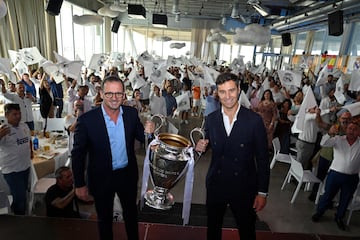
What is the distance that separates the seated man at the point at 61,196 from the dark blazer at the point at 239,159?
1.57m

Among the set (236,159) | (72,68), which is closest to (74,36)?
(72,68)

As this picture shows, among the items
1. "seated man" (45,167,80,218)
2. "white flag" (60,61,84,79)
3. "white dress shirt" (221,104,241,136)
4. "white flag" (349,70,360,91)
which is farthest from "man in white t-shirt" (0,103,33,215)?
"white flag" (349,70,360,91)

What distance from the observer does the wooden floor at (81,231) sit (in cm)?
→ 229

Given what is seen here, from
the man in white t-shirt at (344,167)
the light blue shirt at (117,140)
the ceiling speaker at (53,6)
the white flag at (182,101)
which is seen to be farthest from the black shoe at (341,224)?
the ceiling speaker at (53,6)

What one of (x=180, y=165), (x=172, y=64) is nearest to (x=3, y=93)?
(x=180, y=165)

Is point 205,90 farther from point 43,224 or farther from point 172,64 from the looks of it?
point 43,224

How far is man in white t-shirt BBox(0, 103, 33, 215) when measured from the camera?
114 inches

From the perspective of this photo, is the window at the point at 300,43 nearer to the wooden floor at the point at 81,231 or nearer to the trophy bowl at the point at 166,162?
the wooden floor at the point at 81,231

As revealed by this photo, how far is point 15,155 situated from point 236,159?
239 centimetres

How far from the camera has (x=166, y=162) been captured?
1.92 m

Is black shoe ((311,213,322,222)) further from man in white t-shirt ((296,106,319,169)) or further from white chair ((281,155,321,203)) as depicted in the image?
man in white t-shirt ((296,106,319,169))

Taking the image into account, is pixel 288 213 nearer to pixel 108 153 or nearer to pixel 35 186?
pixel 108 153

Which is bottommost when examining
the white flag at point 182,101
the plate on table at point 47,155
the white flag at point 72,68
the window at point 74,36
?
the plate on table at point 47,155

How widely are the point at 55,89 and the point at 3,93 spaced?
2009 mm
